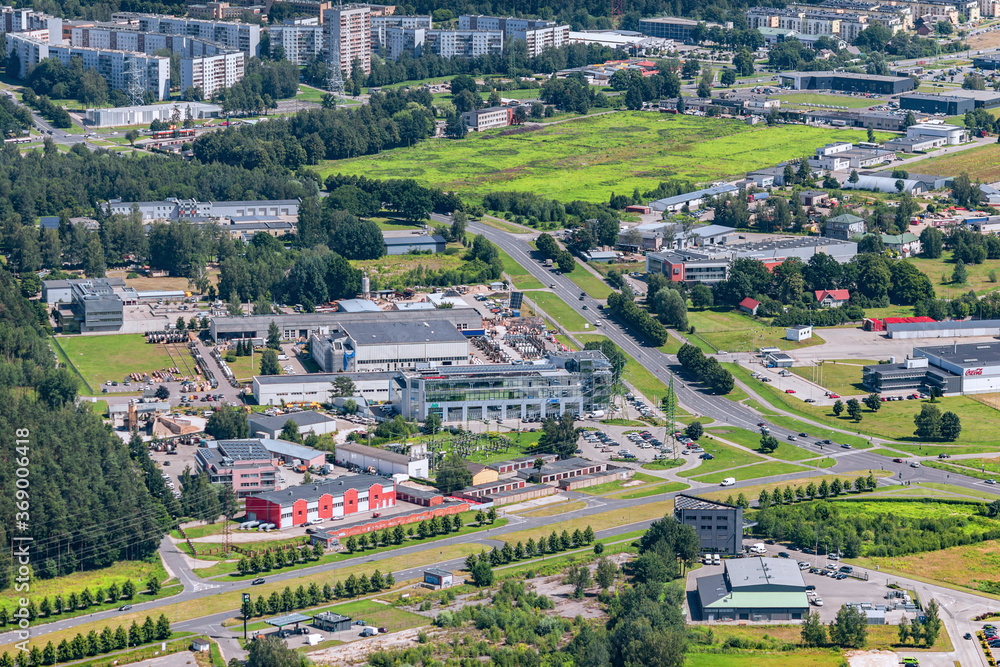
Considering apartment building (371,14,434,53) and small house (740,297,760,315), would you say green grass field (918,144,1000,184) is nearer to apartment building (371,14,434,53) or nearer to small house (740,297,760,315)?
small house (740,297,760,315)

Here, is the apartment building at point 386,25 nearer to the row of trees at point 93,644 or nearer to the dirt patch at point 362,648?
the dirt patch at point 362,648

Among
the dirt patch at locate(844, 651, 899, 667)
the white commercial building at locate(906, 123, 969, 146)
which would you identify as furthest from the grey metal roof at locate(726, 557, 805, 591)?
the white commercial building at locate(906, 123, 969, 146)

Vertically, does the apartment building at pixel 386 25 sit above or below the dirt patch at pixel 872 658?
above

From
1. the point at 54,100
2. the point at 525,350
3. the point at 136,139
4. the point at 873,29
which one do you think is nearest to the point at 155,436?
the point at 525,350

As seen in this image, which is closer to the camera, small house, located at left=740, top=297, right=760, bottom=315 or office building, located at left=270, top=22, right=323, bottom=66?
small house, located at left=740, top=297, right=760, bottom=315

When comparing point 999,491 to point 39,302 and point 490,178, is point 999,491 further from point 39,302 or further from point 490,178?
point 490,178

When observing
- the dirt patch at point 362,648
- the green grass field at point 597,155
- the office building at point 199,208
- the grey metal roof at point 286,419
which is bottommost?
the dirt patch at point 362,648

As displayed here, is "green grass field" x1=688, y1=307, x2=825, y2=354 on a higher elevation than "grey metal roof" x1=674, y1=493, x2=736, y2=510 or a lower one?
higher

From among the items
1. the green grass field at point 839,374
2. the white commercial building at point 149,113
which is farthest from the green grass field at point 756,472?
the white commercial building at point 149,113
